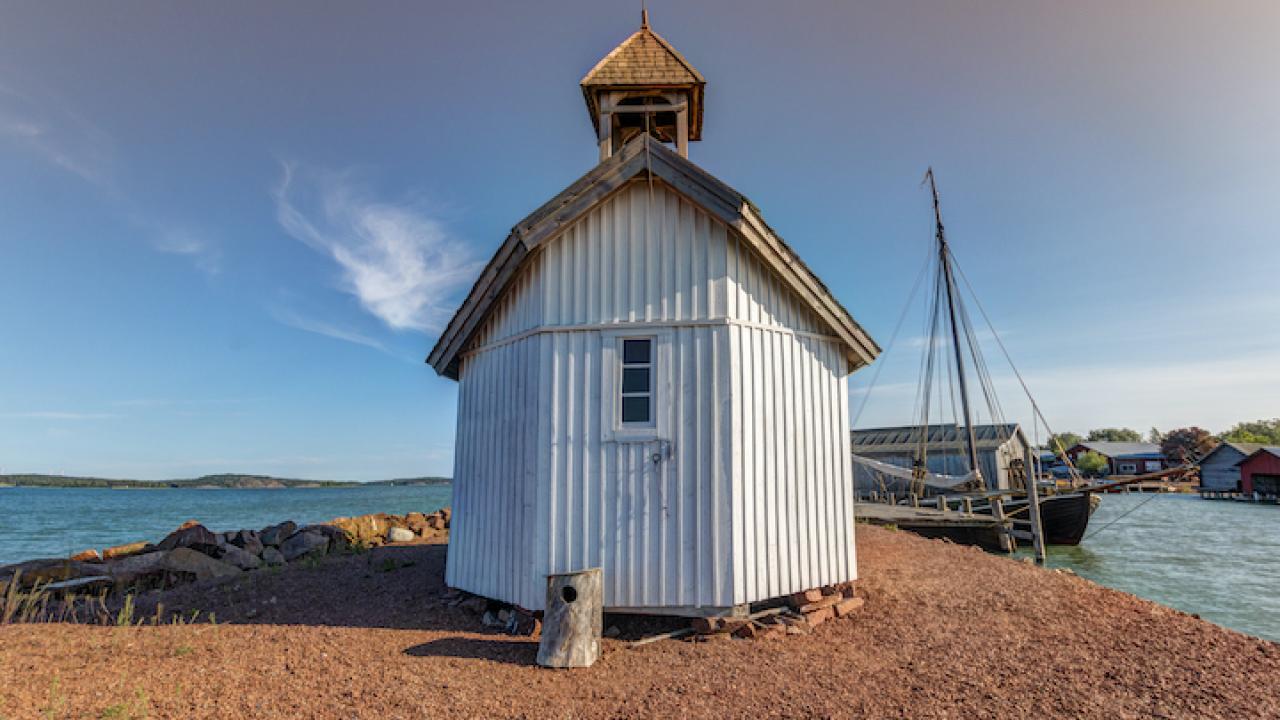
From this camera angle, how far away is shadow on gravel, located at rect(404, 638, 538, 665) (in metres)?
6.30

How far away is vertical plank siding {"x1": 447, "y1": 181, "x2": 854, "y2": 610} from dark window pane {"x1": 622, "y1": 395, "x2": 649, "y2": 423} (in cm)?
24

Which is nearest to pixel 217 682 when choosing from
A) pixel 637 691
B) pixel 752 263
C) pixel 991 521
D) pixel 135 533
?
pixel 637 691

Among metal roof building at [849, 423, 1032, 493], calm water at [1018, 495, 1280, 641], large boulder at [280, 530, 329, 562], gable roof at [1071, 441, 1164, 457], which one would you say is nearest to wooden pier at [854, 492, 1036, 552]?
calm water at [1018, 495, 1280, 641]

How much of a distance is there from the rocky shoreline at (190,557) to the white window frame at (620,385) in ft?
19.5

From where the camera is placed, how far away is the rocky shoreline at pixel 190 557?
10.1 m

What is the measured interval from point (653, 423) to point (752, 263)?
8.38ft

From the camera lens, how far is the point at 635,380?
24.6ft

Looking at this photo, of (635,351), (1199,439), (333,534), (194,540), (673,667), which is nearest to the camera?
(673,667)

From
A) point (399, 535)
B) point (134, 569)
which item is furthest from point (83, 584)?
point (399, 535)

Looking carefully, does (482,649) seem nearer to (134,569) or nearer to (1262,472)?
(134,569)

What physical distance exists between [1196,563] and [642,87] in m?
22.4

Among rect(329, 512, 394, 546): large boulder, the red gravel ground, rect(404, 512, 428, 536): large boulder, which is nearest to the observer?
the red gravel ground

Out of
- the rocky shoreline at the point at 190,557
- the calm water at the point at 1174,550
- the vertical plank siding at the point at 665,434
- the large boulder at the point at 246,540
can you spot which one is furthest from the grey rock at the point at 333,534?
the calm water at the point at 1174,550

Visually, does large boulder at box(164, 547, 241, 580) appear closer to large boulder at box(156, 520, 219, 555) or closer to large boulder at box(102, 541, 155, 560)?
large boulder at box(156, 520, 219, 555)
